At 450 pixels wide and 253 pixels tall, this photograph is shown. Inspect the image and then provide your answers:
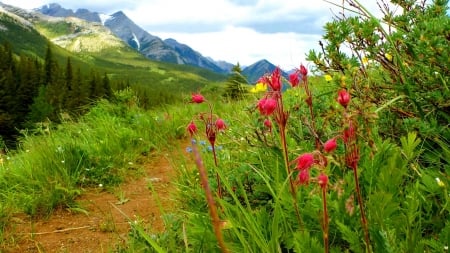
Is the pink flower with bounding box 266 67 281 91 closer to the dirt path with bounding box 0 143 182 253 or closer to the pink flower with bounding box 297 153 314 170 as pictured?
the pink flower with bounding box 297 153 314 170

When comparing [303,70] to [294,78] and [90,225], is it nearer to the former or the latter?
[294,78]

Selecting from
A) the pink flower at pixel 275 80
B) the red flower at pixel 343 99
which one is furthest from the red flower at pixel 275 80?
the red flower at pixel 343 99

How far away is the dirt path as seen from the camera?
4.19m

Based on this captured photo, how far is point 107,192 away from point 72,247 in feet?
5.68

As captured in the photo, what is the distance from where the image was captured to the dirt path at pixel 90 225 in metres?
4.19

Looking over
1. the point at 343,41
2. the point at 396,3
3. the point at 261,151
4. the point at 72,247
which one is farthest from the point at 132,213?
the point at 396,3

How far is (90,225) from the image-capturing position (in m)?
4.71

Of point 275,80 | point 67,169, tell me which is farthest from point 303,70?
point 67,169

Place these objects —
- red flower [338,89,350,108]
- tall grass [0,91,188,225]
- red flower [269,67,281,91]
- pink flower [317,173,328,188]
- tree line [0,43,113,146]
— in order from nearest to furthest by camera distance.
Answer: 1. pink flower [317,173,328,188]
2. red flower [338,89,350,108]
3. red flower [269,67,281,91]
4. tall grass [0,91,188,225]
5. tree line [0,43,113,146]

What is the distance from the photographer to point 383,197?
1.79 meters

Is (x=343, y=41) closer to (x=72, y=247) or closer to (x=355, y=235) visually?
(x=355, y=235)

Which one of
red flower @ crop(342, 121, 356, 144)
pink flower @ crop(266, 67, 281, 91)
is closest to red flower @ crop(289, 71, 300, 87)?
pink flower @ crop(266, 67, 281, 91)

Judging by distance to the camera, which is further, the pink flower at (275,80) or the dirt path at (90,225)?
the dirt path at (90,225)

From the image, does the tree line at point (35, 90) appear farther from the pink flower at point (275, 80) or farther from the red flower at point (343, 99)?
the red flower at point (343, 99)
